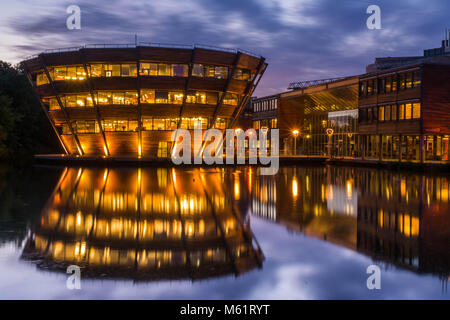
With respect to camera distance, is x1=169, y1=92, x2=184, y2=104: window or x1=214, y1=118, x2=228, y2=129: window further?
x1=214, y1=118, x2=228, y2=129: window

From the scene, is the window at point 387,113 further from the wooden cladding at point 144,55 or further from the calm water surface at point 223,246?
the calm water surface at point 223,246

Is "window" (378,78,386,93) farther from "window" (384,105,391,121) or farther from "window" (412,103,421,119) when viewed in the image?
"window" (412,103,421,119)

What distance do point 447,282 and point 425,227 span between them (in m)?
5.80

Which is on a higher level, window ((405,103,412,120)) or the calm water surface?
window ((405,103,412,120))

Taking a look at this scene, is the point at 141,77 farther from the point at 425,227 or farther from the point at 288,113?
the point at 425,227

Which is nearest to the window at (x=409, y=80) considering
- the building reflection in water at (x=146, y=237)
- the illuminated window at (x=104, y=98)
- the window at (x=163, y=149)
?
the window at (x=163, y=149)

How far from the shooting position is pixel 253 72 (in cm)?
5900

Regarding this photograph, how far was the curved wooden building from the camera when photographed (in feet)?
176

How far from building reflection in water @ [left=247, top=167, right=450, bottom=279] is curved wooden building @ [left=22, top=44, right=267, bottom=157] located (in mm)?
30891

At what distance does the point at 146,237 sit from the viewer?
1248 cm

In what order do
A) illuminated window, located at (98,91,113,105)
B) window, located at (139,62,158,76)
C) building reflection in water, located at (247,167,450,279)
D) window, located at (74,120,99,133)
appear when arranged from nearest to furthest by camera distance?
building reflection in water, located at (247,167,450,279)
window, located at (139,62,158,76)
illuminated window, located at (98,91,113,105)
window, located at (74,120,99,133)

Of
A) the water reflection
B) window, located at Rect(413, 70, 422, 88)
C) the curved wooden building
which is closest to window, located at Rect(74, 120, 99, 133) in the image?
the curved wooden building

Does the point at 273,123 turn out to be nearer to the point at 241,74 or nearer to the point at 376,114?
the point at 241,74

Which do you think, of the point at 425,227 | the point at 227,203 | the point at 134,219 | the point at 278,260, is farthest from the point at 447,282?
the point at 227,203
